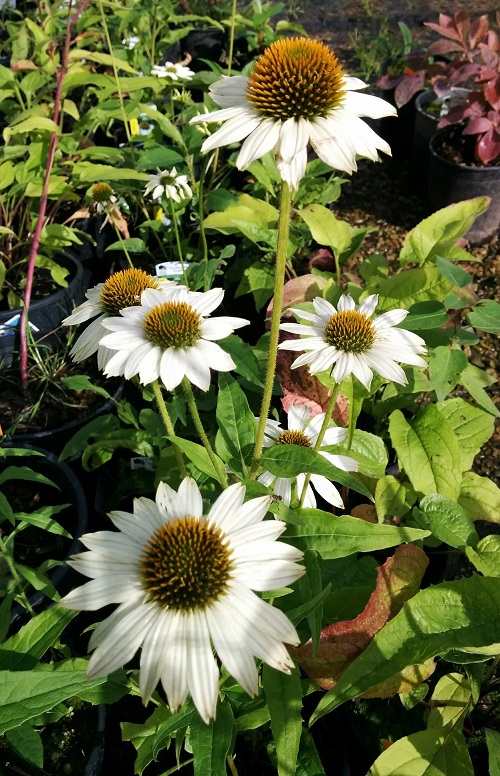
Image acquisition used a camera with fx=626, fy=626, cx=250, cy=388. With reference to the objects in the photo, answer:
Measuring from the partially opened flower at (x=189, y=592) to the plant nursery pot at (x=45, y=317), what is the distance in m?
1.28

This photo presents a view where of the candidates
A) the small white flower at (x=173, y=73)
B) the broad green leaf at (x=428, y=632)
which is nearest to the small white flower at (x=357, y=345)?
the broad green leaf at (x=428, y=632)

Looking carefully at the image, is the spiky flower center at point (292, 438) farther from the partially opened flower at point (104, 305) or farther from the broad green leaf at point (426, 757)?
the broad green leaf at point (426, 757)

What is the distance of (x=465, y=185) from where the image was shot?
2.69 metres

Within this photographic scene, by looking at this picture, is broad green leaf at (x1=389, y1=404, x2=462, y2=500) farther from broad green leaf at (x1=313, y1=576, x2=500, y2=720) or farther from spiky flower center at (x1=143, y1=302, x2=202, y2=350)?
spiky flower center at (x1=143, y1=302, x2=202, y2=350)

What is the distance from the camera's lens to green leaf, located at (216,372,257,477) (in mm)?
959

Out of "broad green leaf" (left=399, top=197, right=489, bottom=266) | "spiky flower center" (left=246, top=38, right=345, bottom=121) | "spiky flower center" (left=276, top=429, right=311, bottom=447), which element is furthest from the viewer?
"broad green leaf" (left=399, top=197, right=489, bottom=266)

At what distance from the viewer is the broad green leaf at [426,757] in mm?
914

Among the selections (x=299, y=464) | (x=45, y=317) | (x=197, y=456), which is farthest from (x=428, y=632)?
(x=45, y=317)

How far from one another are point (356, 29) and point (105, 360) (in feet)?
15.4

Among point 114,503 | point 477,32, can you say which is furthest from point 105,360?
point 477,32

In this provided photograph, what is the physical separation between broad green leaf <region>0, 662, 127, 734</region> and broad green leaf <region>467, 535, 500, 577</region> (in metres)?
0.73

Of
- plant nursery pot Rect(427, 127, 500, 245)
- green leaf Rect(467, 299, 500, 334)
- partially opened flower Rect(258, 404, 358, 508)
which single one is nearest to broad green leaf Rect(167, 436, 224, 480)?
partially opened flower Rect(258, 404, 358, 508)

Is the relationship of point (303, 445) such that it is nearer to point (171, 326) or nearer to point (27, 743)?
point (171, 326)

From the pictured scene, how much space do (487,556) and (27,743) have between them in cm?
85
